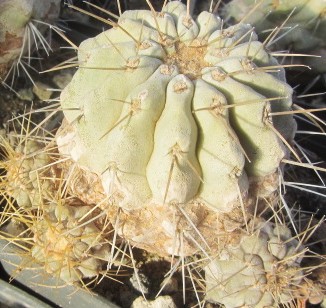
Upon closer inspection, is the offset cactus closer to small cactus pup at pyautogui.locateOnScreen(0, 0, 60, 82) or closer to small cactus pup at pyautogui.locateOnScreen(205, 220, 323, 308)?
small cactus pup at pyautogui.locateOnScreen(205, 220, 323, 308)

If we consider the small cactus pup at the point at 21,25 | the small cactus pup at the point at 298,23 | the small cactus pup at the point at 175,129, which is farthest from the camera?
the small cactus pup at the point at 298,23

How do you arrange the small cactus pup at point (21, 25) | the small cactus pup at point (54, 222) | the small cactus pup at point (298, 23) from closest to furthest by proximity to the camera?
the small cactus pup at point (54, 222)
the small cactus pup at point (21, 25)
the small cactus pup at point (298, 23)

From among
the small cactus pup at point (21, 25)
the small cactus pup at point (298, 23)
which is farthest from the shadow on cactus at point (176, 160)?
the small cactus pup at point (298, 23)

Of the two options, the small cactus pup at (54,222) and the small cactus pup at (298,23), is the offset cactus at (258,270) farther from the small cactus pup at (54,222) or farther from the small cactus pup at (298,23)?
the small cactus pup at (298,23)

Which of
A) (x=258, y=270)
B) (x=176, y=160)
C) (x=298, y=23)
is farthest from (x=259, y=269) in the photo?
(x=298, y=23)

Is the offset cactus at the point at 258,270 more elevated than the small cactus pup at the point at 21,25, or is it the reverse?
the small cactus pup at the point at 21,25

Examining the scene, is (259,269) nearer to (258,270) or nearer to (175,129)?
(258,270)

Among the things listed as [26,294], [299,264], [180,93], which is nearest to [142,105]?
[180,93]
